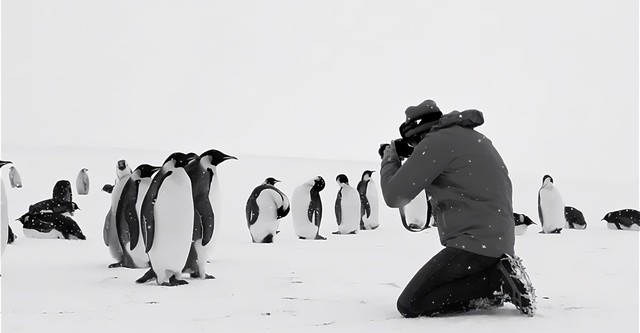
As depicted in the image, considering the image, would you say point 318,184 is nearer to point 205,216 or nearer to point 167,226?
point 205,216

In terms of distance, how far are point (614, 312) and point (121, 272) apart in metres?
3.63

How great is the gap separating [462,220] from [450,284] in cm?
33

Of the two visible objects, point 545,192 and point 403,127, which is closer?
point 403,127

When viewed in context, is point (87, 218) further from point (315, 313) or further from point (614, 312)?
point (614, 312)

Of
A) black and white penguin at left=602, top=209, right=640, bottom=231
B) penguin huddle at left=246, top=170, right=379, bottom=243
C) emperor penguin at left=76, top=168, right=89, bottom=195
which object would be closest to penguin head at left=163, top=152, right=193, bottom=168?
penguin huddle at left=246, top=170, right=379, bottom=243

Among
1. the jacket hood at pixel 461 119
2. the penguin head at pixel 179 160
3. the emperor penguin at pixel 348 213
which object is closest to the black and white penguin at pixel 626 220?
the emperor penguin at pixel 348 213

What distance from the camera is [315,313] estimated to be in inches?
152

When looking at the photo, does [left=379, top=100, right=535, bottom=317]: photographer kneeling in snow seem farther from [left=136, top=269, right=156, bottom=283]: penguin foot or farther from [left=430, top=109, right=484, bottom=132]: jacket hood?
[left=136, top=269, right=156, bottom=283]: penguin foot

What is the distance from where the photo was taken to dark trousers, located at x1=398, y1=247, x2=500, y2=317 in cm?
367

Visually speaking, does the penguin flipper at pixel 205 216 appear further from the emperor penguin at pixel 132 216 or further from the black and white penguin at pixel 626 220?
the black and white penguin at pixel 626 220

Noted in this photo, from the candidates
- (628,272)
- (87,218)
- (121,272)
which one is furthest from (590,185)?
(121,272)

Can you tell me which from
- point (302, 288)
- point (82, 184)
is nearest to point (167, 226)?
point (302, 288)

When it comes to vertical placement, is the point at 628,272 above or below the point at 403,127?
below

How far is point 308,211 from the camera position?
9719 mm
